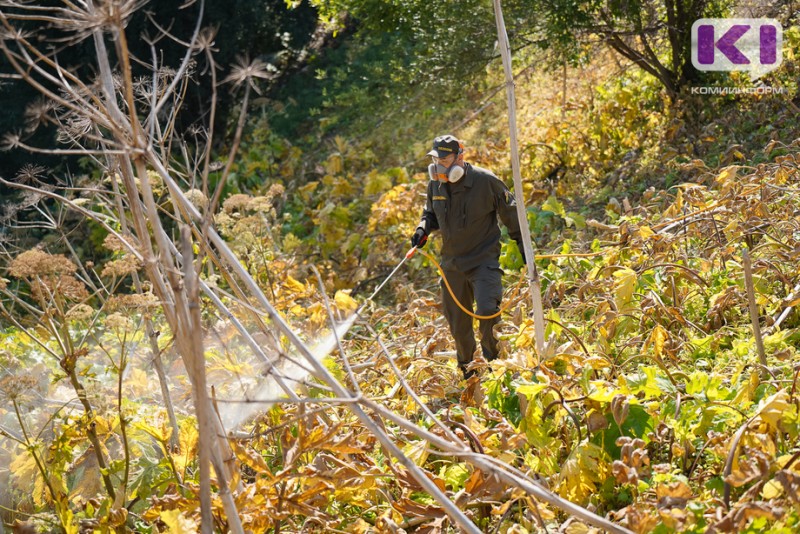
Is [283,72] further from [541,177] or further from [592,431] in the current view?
[592,431]

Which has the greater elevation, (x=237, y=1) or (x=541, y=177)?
(x=237, y=1)

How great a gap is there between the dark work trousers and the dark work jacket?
70 mm

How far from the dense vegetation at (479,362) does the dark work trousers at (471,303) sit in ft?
0.51

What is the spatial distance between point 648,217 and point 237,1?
26.6 ft

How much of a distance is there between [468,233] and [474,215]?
0.37ft

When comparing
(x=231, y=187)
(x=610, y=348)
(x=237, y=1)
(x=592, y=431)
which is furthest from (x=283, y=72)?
(x=592, y=431)

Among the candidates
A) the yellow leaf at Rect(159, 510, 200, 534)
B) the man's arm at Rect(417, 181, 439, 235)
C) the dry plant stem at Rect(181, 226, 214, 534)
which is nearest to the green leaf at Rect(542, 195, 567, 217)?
the man's arm at Rect(417, 181, 439, 235)

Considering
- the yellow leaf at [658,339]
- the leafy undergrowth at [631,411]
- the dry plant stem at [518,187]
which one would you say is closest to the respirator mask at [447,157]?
the leafy undergrowth at [631,411]

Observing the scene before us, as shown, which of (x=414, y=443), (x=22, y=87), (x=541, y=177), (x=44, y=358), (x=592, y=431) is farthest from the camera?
(x=22, y=87)

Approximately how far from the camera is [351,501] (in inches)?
136

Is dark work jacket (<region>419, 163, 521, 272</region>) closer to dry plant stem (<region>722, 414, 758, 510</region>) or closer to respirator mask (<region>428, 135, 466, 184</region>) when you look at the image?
respirator mask (<region>428, 135, 466, 184</region>)

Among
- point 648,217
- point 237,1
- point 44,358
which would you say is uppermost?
point 237,1

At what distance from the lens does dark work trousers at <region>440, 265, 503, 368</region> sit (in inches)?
195

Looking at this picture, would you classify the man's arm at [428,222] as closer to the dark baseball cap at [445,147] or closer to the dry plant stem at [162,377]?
the dark baseball cap at [445,147]
